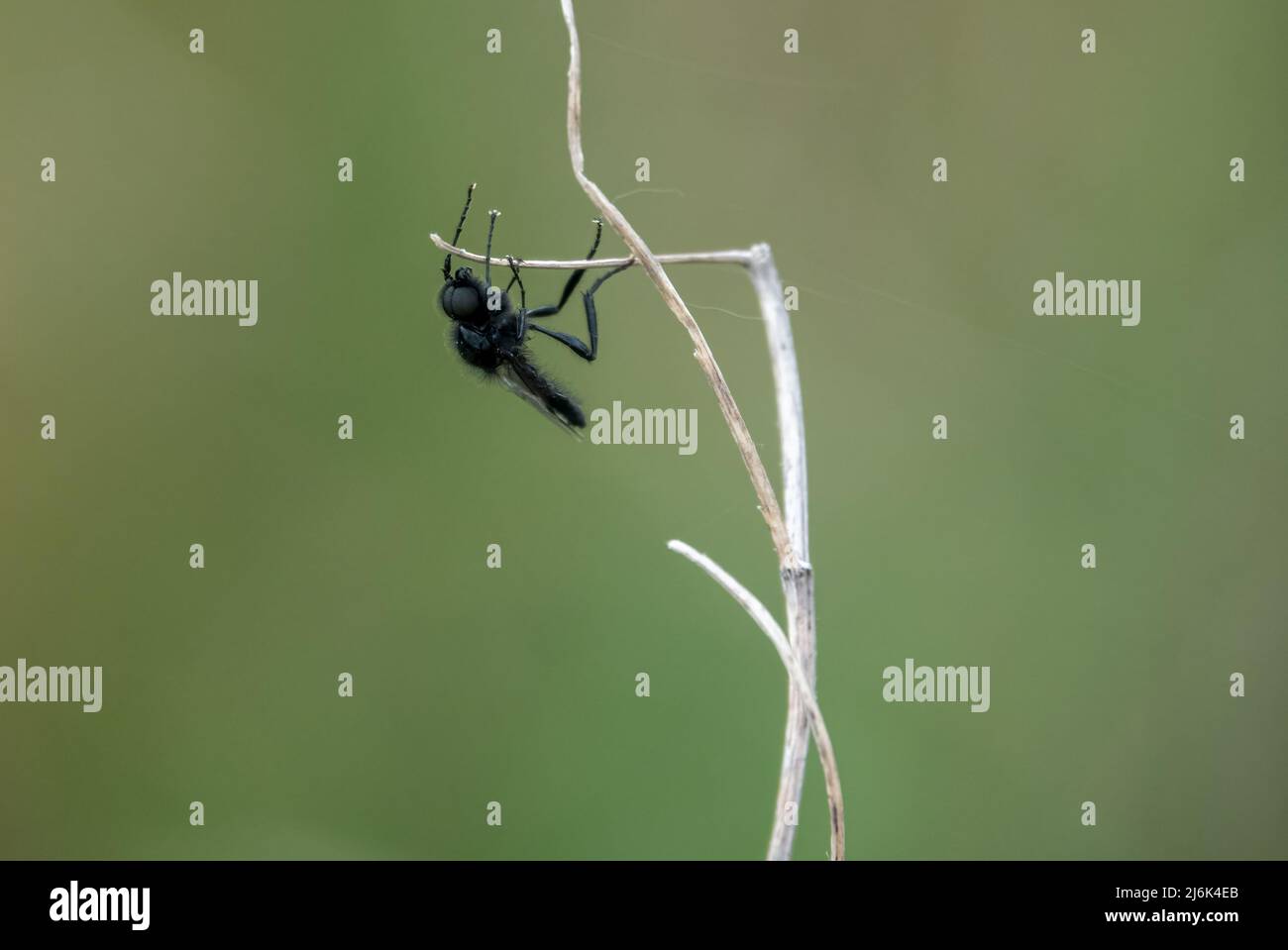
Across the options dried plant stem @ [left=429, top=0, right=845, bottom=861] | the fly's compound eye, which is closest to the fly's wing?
the fly's compound eye

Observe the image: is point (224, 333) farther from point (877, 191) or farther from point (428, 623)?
point (877, 191)

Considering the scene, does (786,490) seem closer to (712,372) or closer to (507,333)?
(712,372)

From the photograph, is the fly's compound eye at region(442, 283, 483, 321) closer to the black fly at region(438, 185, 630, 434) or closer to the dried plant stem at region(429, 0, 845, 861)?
the black fly at region(438, 185, 630, 434)

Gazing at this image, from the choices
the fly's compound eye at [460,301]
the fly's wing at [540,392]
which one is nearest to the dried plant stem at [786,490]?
the fly's compound eye at [460,301]

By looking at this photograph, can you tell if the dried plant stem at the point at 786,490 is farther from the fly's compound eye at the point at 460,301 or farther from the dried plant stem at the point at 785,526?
the fly's compound eye at the point at 460,301

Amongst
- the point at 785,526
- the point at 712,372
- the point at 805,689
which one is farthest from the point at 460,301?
Result: the point at 805,689

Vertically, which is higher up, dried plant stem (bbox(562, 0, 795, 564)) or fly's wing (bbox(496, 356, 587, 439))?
fly's wing (bbox(496, 356, 587, 439))

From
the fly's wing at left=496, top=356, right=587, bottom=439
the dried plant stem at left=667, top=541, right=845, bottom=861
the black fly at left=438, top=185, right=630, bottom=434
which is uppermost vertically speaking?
the black fly at left=438, top=185, right=630, bottom=434

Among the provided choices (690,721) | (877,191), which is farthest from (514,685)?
(877,191)
